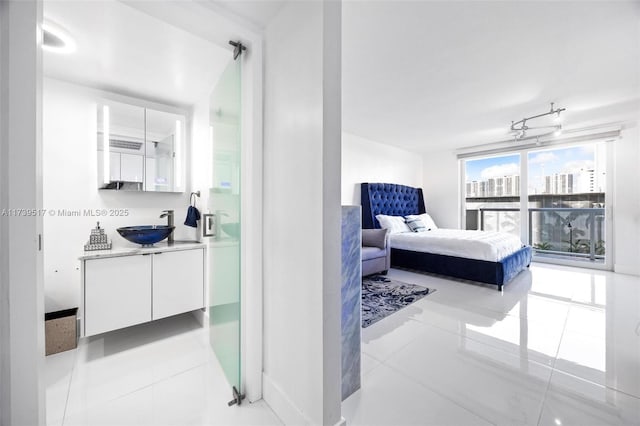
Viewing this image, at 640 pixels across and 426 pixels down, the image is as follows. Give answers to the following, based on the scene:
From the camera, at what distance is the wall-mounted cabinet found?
7.56ft

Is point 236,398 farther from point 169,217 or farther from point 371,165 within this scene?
point 371,165

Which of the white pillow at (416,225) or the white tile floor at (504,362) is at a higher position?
the white pillow at (416,225)

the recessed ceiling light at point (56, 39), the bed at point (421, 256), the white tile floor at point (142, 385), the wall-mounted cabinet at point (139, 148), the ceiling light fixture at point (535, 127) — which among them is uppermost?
the ceiling light fixture at point (535, 127)

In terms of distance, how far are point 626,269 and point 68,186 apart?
295 inches

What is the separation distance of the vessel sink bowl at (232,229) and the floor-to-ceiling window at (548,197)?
18.7 feet

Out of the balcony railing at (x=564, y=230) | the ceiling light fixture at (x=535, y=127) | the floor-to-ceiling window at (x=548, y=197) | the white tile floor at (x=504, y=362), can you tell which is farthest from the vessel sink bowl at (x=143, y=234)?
the balcony railing at (x=564, y=230)

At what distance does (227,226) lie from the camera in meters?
1.69

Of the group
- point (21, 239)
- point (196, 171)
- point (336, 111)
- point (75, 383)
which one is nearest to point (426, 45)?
point (336, 111)

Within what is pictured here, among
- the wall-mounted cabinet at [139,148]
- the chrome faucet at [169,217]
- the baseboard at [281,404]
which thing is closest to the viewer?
the baseboard at [281,404]

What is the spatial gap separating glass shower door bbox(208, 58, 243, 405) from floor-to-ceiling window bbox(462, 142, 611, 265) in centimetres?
563

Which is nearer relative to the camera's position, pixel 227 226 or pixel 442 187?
pixel 227 226

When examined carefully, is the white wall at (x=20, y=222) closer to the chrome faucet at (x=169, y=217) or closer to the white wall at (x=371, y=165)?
the chrome faucet at (x=169, y=217)

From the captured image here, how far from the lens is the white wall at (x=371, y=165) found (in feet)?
14.9

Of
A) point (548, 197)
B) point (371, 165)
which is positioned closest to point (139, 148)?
point (371, 165)
